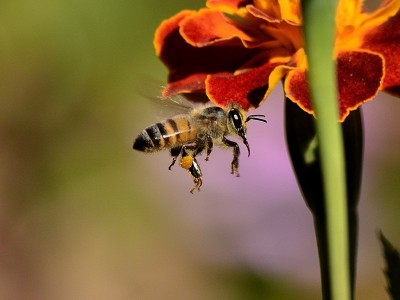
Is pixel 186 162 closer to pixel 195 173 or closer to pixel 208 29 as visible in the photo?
pixel 195 173

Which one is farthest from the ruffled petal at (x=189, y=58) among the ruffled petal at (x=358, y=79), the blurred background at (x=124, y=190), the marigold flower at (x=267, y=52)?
the blurred background at (x=124, y=190)

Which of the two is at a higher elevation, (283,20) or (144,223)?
(283,20)

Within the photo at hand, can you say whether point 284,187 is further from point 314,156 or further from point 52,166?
point 314,156

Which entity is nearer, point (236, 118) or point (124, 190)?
point (236, 118)

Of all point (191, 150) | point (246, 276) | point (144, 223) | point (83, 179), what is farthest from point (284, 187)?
point (191, 150)

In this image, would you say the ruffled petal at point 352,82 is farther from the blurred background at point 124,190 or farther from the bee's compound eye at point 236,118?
the blurred background at point 124,190

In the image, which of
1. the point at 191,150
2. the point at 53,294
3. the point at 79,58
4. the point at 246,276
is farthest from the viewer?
the point at 79,58

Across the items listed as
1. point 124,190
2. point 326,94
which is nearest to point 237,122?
point 326,94
